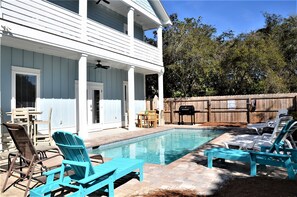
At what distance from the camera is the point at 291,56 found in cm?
1869

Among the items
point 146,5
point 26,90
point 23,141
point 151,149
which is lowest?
point 151,149

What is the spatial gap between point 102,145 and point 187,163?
353cm

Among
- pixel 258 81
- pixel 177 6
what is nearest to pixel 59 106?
pixel 258 81

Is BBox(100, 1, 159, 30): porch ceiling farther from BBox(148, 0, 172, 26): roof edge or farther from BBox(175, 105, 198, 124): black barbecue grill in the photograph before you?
BBox(175, 105, 198, 124): black barbecue grill

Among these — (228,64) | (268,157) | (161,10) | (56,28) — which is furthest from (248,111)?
(56,28)

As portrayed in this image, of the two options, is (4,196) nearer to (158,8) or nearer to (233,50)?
(158,8)

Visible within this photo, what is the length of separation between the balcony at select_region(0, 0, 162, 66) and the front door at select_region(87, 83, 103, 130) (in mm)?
2216

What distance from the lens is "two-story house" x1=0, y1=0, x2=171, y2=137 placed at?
7.36m

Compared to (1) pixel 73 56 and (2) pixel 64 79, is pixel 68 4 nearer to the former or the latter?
(1) pixel 73 56

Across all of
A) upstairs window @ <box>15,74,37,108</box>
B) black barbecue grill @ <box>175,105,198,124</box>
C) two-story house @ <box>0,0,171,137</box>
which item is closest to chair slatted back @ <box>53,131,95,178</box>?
two-story house @ <box>0,0,171,137</box>

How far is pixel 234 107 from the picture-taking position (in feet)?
47.7

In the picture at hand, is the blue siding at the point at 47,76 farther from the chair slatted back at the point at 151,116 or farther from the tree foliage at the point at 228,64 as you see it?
the tree foliage at the point at 228,64

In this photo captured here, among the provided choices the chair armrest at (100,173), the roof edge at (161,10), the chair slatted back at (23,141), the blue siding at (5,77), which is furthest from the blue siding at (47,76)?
the roof edge at (161,10)

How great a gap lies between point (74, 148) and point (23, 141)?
1.27m
